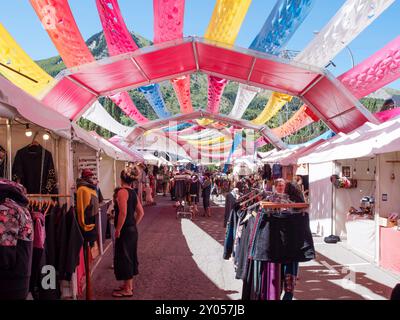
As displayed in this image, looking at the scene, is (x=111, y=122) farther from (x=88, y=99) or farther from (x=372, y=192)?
(x=372, y=192)

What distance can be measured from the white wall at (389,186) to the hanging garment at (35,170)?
5.23 metres

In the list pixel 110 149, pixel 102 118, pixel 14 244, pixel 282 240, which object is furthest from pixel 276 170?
pixel 14 244

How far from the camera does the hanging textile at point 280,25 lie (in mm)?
7613

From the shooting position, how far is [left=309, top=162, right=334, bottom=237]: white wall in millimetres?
9500

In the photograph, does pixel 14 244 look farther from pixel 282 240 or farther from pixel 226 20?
pixel 226 20

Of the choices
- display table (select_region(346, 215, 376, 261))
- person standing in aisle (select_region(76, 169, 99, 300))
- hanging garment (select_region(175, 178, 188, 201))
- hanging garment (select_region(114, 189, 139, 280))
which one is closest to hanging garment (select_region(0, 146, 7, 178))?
person standing in aisle (select_region(76, 169, 99, 300))

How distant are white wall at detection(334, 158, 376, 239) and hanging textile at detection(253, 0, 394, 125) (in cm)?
238

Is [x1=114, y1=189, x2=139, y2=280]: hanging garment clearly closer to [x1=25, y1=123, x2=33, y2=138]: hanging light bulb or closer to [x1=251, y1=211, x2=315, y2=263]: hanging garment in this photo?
[x1=25, y1=123, x2=33, y2=138]: hanging light bulb

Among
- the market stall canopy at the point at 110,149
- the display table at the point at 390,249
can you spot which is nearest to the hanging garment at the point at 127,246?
the market stall canopy at the point at 110,149

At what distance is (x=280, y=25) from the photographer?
827 cm

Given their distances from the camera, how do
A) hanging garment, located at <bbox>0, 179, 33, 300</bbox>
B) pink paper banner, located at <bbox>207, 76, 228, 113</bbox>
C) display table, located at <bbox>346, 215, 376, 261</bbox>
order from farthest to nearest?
1. pink paper banner, located at <bbox>207, 76, 228, 113</bbox>
2. display table, located at <bbox>346, 215, 376, 261</bbox>
3. hanging garment, located at <bbox>0, 179, 33, 300</bbox>

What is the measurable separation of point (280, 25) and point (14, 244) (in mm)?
7135
